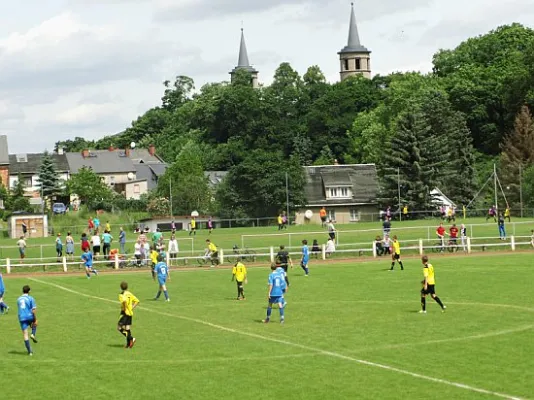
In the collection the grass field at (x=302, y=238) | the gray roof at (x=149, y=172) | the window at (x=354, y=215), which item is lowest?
the grass field at (x=302, y=238)

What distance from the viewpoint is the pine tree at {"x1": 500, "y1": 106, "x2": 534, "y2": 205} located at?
96.6 metres

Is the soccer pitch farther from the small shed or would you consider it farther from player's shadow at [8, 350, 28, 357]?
the small shed

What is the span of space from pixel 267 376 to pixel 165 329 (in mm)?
8549

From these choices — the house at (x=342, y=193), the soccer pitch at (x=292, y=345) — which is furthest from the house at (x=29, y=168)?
the soccer pitch at (x=292, y=345)

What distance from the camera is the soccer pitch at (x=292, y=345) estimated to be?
22.2 m

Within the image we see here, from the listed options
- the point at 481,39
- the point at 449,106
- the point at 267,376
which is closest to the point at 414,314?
the point at 267,376

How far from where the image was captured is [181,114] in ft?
603

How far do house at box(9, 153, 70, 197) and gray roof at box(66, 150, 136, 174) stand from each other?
1.73 m

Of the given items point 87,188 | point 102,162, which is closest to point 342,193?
point 87,188

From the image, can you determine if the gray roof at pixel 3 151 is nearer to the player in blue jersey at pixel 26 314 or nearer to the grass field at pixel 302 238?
the grass field at pixel 302 238

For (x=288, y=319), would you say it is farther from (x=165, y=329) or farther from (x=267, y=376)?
(x=267, y=376)

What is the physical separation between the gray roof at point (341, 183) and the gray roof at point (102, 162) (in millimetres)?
57064

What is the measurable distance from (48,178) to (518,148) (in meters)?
55.5

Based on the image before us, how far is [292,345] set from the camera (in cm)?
2744
